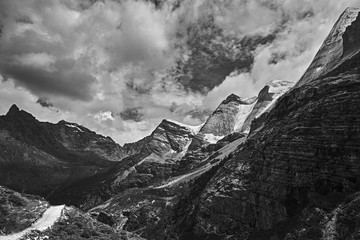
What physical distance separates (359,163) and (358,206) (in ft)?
86.1

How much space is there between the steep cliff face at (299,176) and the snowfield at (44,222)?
239ft

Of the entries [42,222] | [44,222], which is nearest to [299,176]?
[44,222]

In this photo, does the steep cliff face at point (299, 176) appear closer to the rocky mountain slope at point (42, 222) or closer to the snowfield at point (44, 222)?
the rocky mountain slope at point (42, 222)

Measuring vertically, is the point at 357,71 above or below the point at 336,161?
above

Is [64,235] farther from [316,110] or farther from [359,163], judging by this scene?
[316,110]

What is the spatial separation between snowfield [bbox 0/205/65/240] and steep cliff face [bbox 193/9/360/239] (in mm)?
72912

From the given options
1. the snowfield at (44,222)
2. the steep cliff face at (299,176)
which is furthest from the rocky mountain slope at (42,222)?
the steep cliff face at (299,176)

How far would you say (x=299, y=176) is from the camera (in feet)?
447

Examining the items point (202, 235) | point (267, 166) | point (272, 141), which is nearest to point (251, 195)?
point (267, 166)

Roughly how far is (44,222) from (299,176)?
319 ft

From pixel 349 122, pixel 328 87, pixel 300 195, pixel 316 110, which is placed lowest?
pixel 300 195

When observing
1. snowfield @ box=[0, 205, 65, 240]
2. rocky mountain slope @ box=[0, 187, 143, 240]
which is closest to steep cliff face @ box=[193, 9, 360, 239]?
rocky mountain slope @ box=[0, 187, 143, 240]

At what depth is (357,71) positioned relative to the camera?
481 ft

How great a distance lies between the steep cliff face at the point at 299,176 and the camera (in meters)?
109
